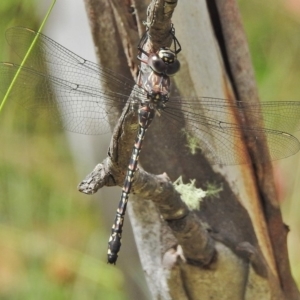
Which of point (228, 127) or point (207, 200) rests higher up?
point (228, 127)

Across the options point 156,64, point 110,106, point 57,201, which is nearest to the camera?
point 156,64

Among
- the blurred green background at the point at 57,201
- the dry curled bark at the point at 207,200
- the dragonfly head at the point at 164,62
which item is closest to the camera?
the dragonfly head at the point at 164,62

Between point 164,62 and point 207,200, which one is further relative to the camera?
point 207,200

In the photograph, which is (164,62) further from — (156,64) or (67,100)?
(67,100)

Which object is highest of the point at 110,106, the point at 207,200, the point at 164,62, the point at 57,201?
the point at 164,62

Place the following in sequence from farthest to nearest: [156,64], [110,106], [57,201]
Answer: [57,201] < [110,106] < [156,64]

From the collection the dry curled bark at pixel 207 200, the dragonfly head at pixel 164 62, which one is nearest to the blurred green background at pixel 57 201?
the dry curled bark at pixel 207 200

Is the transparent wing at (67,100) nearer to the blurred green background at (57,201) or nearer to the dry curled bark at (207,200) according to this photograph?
the dry curled bark at (207,200)

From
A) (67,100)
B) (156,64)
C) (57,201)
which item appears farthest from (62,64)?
(57,201)
